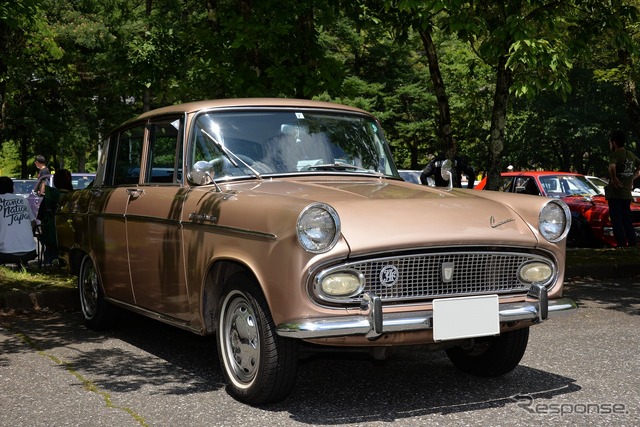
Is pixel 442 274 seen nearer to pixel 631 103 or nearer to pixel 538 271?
pixel 538 271

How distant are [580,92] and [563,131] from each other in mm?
2087

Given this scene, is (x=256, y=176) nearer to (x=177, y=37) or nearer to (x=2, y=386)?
(x=2, y=386)

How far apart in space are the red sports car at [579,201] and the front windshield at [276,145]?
1066cm

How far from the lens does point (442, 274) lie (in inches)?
192

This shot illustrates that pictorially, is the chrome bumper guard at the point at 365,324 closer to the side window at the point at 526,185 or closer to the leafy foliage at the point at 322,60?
the leafy foliage at the point at 322,60

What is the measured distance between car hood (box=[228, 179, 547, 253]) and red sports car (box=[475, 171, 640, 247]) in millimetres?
11320

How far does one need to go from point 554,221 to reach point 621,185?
9.35 m

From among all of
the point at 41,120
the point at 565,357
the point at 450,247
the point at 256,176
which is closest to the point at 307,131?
the point at 256,176

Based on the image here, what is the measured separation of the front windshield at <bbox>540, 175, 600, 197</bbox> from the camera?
1786 cm

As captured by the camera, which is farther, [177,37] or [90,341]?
[177,37]

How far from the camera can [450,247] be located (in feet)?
15.9

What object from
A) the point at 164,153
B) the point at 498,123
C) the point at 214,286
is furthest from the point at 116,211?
the point at 498,123

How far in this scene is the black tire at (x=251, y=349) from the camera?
481 cm

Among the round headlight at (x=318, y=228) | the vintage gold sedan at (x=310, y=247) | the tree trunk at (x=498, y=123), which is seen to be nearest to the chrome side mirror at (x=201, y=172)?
the vintage gold sedan at (x=310, y=247)
